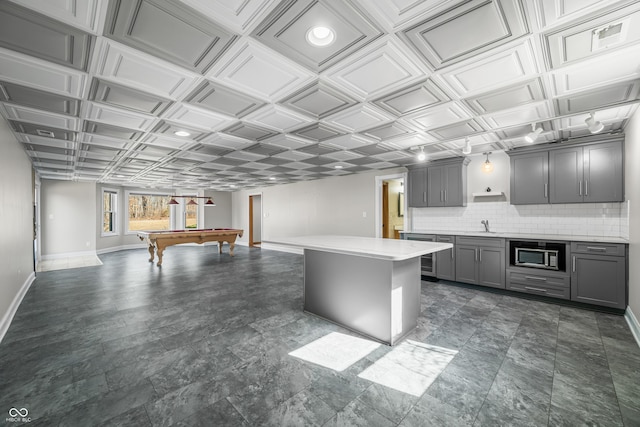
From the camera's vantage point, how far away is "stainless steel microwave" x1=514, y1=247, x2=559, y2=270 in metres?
3.68

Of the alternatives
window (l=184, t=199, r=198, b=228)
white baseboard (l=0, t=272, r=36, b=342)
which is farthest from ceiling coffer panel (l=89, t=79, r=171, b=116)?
window (l=184, t=199, r=198, b=228)

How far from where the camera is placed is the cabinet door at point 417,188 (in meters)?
5.37

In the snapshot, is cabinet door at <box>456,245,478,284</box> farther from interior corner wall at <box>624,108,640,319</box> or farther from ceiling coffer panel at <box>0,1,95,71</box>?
ceiling coffer panel at <box>0,1,95,71</box>

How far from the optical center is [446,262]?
4699 mm

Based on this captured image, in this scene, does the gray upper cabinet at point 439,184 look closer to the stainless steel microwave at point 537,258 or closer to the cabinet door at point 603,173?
the stainless steel microwave at point 537,258

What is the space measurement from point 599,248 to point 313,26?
4.34 meters

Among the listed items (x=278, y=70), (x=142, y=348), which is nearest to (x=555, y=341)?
(x=278, y=70)

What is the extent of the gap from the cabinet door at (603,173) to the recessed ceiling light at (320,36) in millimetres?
4180

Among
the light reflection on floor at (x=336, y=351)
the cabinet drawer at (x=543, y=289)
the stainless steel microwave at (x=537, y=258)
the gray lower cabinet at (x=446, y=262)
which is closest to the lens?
the light reflection on floor at (x=336, y=351)

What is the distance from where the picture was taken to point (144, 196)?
9.95m

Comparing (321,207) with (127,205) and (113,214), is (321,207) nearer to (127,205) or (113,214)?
(127,205)

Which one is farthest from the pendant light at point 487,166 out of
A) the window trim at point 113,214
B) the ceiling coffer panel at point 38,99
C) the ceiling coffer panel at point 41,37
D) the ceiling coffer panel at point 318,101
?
the window trim at point 113,214

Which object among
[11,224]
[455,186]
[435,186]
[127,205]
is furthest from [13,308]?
[127,205]

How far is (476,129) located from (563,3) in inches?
84.2
